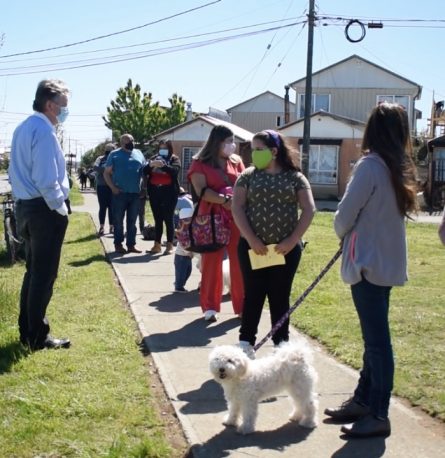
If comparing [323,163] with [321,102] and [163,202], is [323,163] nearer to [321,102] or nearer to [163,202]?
[321,102]

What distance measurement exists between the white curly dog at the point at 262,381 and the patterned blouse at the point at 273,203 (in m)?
0.93

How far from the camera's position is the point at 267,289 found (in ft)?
16.9

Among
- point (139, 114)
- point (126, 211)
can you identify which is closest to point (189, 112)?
point (139, 114)

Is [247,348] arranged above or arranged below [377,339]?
below

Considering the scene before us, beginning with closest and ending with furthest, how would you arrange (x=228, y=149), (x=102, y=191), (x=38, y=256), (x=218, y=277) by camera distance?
1. (x=38, y=256)
2. (x=228, y=149)
3. (x=218, y=277)
4. (x=102, y=191)

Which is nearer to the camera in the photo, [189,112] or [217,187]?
[217,187]

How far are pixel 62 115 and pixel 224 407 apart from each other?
9.04ft

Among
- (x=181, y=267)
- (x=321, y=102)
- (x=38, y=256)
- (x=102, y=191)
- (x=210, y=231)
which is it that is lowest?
(x=181, y=267)

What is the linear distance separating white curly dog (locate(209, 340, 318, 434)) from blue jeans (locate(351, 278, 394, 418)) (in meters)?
0.39

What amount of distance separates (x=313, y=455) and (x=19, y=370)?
239 centimetres

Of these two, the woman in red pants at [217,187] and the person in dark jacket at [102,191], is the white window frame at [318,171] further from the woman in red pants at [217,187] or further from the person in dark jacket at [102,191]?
the woman in red pants at [217,187]

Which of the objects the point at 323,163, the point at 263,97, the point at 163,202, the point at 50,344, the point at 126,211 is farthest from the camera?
the point at 263,97

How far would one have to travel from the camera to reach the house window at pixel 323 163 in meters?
37.5

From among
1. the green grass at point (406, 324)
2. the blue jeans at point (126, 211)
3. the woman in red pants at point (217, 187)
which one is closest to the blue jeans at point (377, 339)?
the green grass at point (406, 324)
